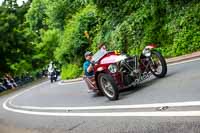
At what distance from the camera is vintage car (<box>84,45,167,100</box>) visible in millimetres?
11922

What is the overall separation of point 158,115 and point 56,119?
4266 mm

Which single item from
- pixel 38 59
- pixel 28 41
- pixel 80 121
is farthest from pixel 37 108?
pixel 38 59

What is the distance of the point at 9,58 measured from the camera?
45.8 metres

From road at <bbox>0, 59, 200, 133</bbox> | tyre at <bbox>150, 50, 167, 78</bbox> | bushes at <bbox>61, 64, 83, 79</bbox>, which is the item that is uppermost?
tyre at <bbox>150, 50, 167, 78</bbox>

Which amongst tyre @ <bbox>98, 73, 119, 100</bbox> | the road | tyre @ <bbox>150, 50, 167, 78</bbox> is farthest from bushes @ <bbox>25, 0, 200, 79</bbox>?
tyre @ <bbox>98, 73, 119, 100</bbox>

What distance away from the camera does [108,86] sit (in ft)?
39.2

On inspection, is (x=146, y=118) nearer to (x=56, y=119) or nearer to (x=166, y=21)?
(x=56, y=119)

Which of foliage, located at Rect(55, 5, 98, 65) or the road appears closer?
the road

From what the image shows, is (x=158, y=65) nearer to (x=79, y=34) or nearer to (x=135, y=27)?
(x=135, y=27)

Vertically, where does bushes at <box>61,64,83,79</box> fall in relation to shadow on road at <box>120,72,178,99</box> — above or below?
below

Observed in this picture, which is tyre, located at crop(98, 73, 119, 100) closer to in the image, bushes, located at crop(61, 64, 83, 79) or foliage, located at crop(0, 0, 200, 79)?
foliage, located at crop(0, 0, 200, 79)

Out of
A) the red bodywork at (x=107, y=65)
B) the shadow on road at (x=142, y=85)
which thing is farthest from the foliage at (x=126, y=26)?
the shadow on road at (x=142, y=85)

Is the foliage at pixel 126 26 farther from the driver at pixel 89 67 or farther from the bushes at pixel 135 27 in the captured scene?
the driver at pixel 89 67

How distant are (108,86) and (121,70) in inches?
21.6
